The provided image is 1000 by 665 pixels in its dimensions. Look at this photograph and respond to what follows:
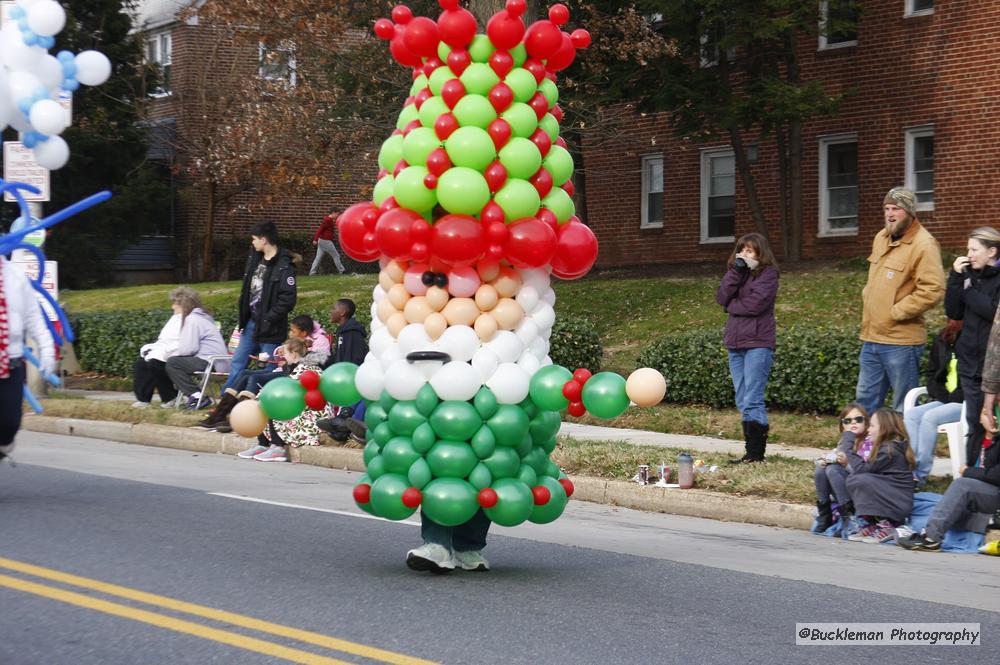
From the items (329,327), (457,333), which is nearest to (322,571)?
(457,333)

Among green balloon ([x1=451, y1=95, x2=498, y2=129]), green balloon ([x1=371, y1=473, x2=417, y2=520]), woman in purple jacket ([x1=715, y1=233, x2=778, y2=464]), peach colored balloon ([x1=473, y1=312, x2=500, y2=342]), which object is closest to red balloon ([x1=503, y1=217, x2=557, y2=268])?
peach colored balloon ([x1=473, y1=312, x2=500, y2=342])

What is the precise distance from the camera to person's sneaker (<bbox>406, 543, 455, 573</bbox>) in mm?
7207

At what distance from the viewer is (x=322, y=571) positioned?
7.41 m

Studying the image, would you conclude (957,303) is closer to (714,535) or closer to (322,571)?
(714,535)

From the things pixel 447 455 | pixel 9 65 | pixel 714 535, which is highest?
pixel 9 65

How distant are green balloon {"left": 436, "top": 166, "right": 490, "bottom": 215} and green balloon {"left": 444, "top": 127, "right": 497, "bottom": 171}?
5 centimetres

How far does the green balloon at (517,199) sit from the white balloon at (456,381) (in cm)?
81

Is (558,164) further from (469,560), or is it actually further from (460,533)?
(469,560)

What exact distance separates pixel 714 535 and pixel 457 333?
140 inches

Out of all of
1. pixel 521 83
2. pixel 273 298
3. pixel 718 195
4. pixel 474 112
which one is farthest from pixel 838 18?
pixel 474 112

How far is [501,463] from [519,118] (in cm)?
182

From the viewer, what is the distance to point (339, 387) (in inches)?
285

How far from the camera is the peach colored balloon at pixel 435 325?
22.8 ft

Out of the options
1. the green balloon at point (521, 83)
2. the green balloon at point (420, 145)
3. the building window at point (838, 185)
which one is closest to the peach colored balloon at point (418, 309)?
the green balloon at point (420, 145)
